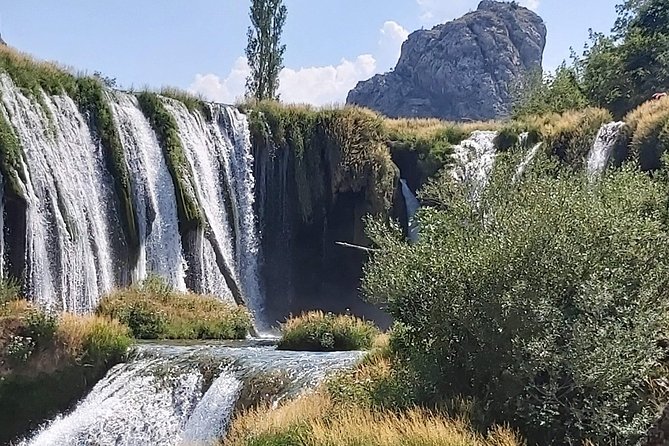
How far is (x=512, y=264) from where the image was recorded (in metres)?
9.77

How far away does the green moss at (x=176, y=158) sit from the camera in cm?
2381

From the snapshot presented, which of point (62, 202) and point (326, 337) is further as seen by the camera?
point (62, 202)

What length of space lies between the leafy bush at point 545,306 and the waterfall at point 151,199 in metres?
12.7

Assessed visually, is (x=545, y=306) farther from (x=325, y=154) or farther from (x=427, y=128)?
(x=427, y=128)

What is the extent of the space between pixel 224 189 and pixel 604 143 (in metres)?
11.8

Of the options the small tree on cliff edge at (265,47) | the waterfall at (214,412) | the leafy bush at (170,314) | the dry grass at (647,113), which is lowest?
the waterfall at (214,412)

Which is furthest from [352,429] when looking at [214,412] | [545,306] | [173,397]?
[173,397]

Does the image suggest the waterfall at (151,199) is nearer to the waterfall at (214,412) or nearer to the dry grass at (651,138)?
the waterfall at (214,412)

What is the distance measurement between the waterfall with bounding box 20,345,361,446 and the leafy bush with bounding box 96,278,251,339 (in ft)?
→ 12.3

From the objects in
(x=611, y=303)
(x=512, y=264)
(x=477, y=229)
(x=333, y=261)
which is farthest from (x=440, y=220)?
(x=333, y=261)

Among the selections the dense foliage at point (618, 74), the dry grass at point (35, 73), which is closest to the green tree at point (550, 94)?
the dense foliage at point (618, 74)

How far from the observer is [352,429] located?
8.96 meters

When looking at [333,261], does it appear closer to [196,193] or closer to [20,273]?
[196,193]

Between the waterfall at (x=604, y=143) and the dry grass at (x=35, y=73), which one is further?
the waterfall at (x=604, y=143)
